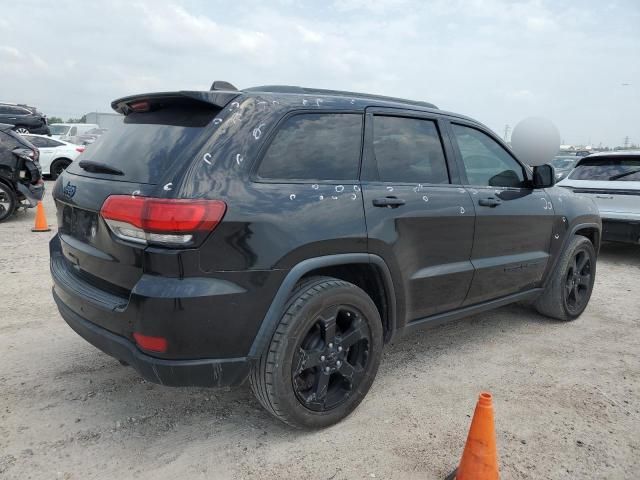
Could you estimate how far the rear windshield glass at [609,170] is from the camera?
735 centimetres

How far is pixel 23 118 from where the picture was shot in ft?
64.3

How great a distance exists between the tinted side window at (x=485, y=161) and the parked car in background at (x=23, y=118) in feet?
66.3

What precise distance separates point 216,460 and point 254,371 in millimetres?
475

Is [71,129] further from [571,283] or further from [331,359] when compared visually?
[331,359]

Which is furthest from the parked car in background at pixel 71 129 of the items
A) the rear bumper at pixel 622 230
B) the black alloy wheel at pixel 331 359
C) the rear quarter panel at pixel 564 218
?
the black alloy wheel at pixel 331 359

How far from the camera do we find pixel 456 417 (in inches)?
115

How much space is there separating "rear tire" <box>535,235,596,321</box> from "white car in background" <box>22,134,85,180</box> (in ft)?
46.0

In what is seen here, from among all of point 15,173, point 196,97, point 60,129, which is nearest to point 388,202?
point 196,97

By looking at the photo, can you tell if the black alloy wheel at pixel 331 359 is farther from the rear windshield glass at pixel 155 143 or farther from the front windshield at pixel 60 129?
the front windshield at pixel 60 129

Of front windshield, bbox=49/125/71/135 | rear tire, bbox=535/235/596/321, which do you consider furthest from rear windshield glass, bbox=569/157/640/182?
front windshield, bbox=49/125/71/135

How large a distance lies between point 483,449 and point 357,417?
890 mm

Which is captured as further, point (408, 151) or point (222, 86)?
point (408, 151)

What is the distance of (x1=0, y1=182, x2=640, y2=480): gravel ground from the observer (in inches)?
96.9

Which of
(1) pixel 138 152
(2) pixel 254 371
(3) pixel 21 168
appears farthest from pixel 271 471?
(3) pixel 21 168
